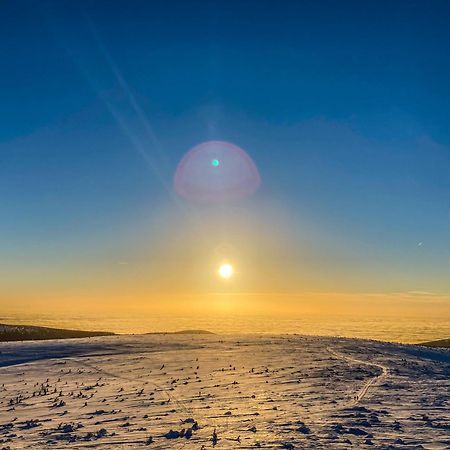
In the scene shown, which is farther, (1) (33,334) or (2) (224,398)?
(1) (33,334)

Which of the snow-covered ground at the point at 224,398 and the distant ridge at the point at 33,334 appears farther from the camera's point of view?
the distant ridge at the point at 33,334

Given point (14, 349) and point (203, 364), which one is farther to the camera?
point (14, 349)

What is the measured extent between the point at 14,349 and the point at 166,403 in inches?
748

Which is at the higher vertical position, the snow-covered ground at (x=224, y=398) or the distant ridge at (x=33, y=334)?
the distant ridge at (x=33, y=334)

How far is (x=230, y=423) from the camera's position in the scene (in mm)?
13070

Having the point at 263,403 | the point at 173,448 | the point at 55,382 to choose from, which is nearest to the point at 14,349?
the point at 55,382

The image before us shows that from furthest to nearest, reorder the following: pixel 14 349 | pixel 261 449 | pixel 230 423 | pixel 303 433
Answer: pixel 14 349 < pixel 230 423 < pixel 303 433 < pixel 261 449

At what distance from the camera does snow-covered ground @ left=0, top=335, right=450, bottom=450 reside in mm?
11805

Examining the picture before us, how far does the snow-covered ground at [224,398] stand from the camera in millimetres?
11805

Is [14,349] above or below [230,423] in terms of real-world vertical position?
above

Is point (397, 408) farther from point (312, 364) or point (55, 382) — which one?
point (55, 382)

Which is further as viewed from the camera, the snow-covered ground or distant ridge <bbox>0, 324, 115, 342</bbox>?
distant ridge <bbox>0, 324, 115, 342</bbox>

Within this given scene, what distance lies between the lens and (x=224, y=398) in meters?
16.6

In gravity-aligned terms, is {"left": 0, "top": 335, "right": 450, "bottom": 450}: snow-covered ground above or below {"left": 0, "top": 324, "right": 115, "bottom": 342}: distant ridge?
below
